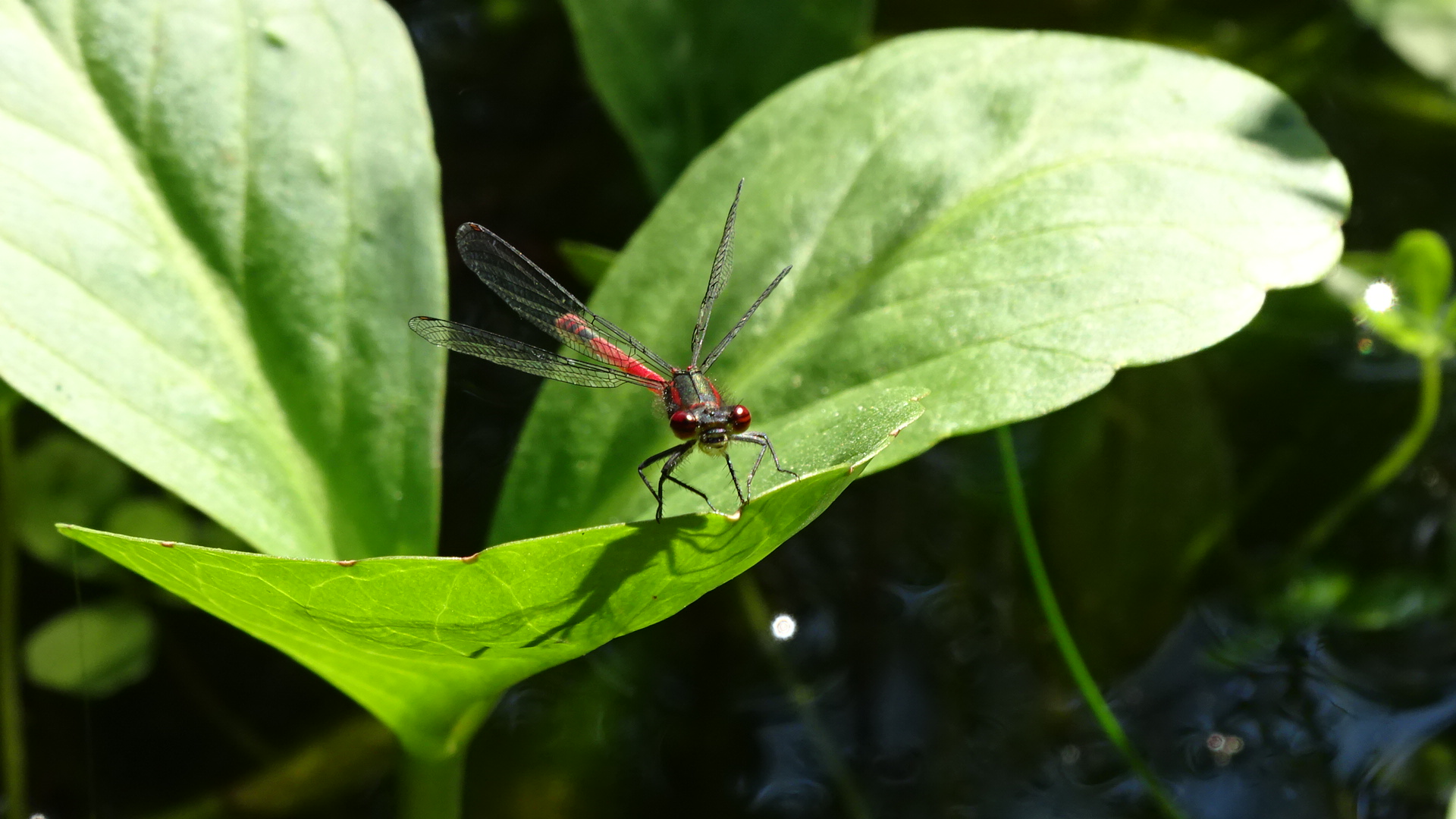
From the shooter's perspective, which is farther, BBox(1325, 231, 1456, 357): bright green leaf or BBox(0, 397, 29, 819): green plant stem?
BBox(1325, 231, 1456, 357): bright green leaf

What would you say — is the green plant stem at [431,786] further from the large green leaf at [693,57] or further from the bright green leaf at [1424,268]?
the bright green leaf at [1424,268]

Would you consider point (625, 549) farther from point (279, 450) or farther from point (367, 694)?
point (279, 450)

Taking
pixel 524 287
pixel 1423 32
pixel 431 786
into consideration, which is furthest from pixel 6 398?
pixel 1423 32

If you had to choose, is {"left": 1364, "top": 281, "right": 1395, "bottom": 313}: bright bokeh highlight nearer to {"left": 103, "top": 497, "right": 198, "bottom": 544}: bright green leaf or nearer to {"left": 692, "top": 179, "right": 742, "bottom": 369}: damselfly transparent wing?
{"left": 692, "top": 179, "right": 742, "bottom": 369}: damselfly transparent wing

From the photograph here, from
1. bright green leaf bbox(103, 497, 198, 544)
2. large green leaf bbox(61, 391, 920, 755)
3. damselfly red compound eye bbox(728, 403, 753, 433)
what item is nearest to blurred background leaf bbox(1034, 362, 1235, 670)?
damselfly red compound eye bbox(728, 403, 753, 433)

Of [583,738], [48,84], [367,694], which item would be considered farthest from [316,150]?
[583,738]

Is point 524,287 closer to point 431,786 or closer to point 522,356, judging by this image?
point 522,356
